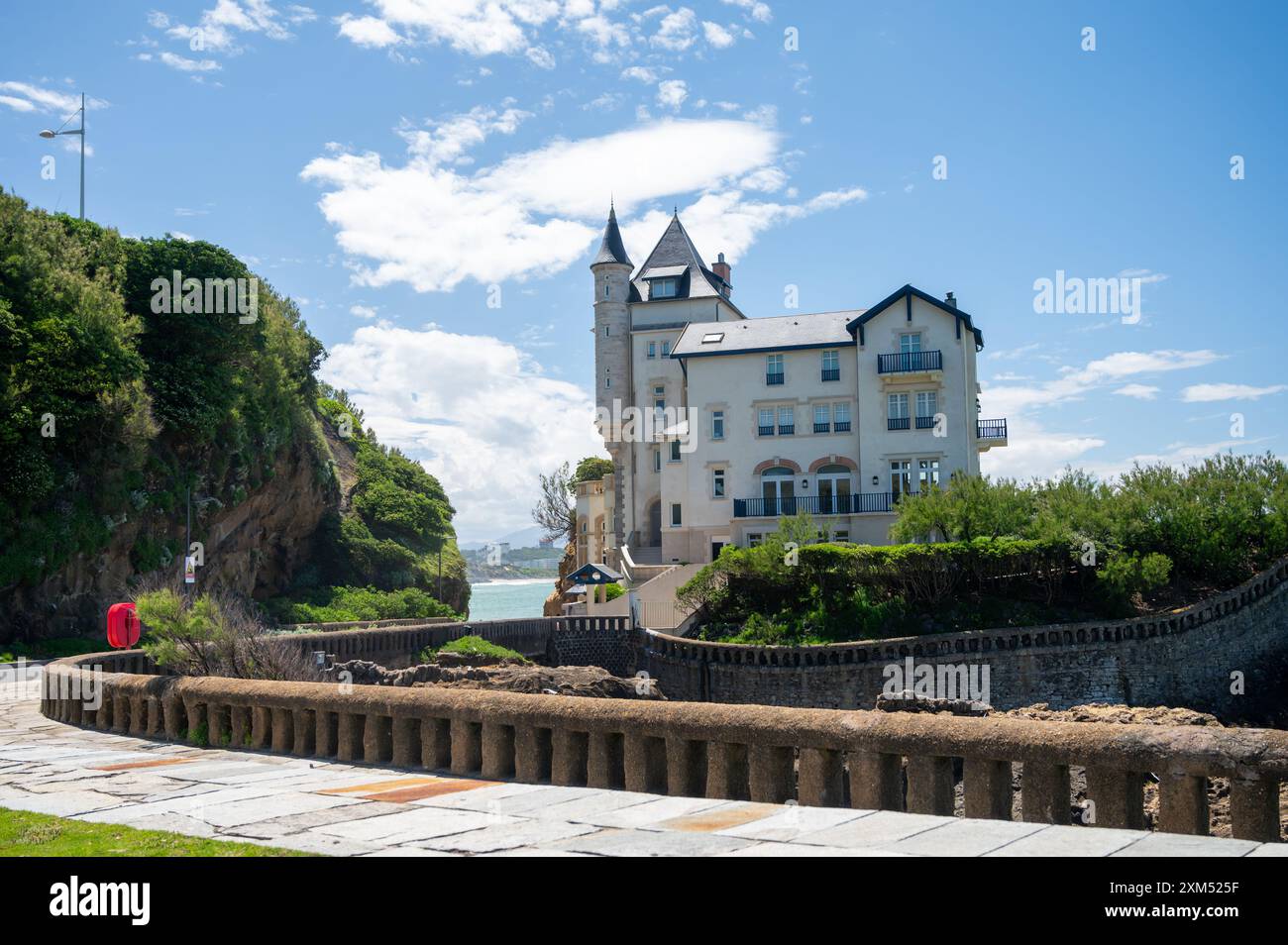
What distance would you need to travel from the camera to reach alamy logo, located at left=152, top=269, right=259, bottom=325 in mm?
53656

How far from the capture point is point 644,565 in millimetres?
63531

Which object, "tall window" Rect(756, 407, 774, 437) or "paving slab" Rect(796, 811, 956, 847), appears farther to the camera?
"tall window" Rect(756, 407, 774, 437)

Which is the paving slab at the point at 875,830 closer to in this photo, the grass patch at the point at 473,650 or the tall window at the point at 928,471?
the grass patch at the point at 473,650

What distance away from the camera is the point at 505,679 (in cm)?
3484

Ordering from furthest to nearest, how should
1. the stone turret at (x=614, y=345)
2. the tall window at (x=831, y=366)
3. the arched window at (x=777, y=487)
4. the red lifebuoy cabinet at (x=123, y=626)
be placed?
the stone turret at (x=614, y=345) → the tall window at (x=831, y=366) → the arched window at (x=777, y=487) → the red lifebuoy cabinet at (x=123, y=626)

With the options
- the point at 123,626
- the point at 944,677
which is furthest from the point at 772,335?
the point at 123,626

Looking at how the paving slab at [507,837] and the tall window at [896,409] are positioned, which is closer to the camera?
the paving slab at [507,837]

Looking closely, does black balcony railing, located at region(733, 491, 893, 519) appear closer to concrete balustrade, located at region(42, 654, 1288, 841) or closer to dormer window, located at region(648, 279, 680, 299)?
dormer window, located at region(648, 279, 680, 299)

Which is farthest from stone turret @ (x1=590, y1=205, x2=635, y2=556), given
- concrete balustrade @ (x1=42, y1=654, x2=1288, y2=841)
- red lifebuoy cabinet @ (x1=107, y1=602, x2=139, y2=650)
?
concrete balustrade @ (x1=42, y1=654, x2=1288, y2=841)

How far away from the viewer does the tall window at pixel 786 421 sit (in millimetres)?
62562

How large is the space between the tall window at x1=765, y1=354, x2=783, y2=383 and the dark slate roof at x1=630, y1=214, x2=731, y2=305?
1160cm

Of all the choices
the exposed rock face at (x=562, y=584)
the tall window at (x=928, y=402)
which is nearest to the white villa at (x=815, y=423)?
the tall window at (x=928, y=402)
